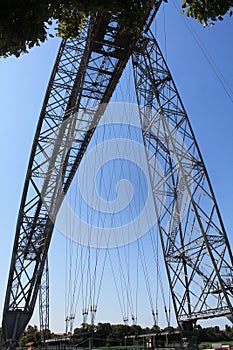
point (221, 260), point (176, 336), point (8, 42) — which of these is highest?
point (221, 260)

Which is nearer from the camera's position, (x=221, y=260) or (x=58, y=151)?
(x=221, y=260)

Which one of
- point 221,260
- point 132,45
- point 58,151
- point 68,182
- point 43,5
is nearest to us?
point 43,5

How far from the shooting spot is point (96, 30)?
14.5 m

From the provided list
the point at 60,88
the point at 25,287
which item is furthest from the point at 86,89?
the point at 25,287

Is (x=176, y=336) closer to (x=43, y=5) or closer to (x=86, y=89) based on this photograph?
(x=86, y=89)

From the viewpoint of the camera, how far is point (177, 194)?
16688mm

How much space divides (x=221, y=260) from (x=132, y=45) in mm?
10067

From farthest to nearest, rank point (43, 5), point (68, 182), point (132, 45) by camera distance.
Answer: point (68, 182) < point (132, 45) < point (43, 5)

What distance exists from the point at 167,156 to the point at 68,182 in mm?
6438

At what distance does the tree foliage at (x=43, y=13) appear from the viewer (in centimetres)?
385

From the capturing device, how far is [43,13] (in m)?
3.91

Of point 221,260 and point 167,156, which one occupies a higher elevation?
point 167,156

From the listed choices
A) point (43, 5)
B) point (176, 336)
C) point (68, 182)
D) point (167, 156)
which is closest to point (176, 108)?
point (167, 156)

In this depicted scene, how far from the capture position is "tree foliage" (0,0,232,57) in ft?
12.6
